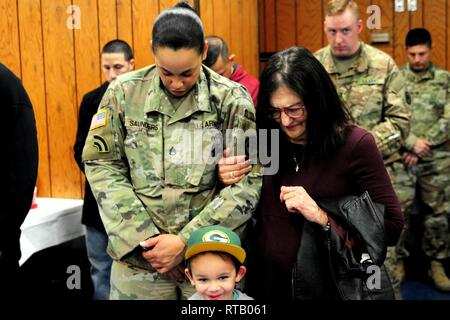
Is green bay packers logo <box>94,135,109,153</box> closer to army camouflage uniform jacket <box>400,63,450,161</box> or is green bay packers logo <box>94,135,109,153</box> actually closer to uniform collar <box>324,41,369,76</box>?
uniform collar <box>324,41,369,76</box>

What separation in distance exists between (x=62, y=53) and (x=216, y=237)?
2.07 m

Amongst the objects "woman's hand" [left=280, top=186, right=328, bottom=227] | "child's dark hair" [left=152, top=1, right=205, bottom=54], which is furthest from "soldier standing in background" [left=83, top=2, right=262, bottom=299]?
"woman's hand" [left=280, top=186, right=328, bottom=227]

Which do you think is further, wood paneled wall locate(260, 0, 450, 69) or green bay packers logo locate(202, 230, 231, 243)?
wood paneled wall locate(260, 0, 450, 69)

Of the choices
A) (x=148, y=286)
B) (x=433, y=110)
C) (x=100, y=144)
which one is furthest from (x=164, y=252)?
(x=433, y=110)

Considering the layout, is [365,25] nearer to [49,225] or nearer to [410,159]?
[410,159]

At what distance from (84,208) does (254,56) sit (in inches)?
86.4

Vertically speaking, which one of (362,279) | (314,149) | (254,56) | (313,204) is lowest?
(362,279)

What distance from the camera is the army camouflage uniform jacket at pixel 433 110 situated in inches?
157

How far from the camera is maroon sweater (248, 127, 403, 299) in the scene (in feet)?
5.32

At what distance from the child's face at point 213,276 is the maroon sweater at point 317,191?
0.38 feet

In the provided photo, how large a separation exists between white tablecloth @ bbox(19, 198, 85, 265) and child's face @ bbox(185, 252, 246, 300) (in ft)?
4.61

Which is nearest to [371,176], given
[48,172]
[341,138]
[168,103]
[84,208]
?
[341,138]
